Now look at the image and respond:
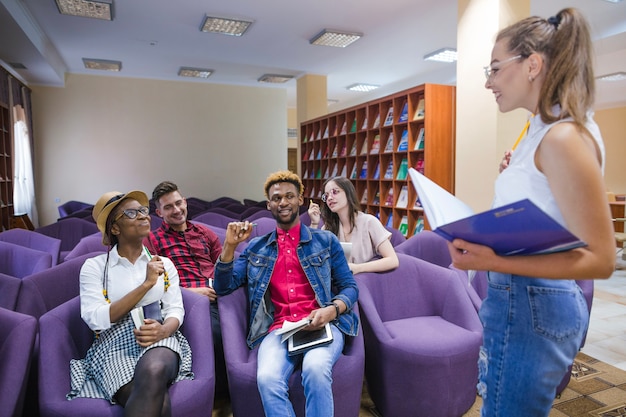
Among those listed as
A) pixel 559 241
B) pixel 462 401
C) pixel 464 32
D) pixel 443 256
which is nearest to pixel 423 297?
pixel 462 401

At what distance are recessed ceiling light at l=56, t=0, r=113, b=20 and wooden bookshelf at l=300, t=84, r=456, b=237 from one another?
11.7 feet

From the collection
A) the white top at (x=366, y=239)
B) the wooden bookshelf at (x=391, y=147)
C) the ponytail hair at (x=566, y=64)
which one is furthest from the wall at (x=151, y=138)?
the ponytail hair at (x=566, y=64)

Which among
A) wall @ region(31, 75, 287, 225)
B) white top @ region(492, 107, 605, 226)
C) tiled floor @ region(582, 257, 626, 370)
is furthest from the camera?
wall @ region(31, 75, 287, 225)

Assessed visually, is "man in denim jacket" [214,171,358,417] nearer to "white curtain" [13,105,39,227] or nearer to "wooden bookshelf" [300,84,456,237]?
"wooden bookshelf" [300,84,456,237]

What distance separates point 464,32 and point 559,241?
4.06 meters

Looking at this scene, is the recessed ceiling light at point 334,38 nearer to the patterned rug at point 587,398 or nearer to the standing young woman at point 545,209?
the patterned rug at point 587,398

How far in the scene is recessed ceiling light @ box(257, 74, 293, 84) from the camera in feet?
28.9

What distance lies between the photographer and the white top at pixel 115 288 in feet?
6.13

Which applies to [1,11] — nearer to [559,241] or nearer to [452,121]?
[452,121]

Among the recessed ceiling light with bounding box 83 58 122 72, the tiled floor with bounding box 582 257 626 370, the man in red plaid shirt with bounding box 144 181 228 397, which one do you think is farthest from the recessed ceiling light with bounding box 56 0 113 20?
the tiled floor with bounding box 582 257 626 370

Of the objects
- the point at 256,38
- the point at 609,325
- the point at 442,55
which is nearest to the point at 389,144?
the point at 442,55

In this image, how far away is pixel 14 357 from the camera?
5.61 ft

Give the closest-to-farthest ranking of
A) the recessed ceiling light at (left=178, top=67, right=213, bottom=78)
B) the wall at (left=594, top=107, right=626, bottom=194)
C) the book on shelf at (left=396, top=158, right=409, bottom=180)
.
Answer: the book on shelf at (left=396, top=158, right=409, bottom=180)
the recessed ceiling light at (left=178, top=67, right=213, bottom=78)
the wall at (left=594, top=107, right=626, bottom=194)

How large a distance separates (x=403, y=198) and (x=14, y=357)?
470cm
